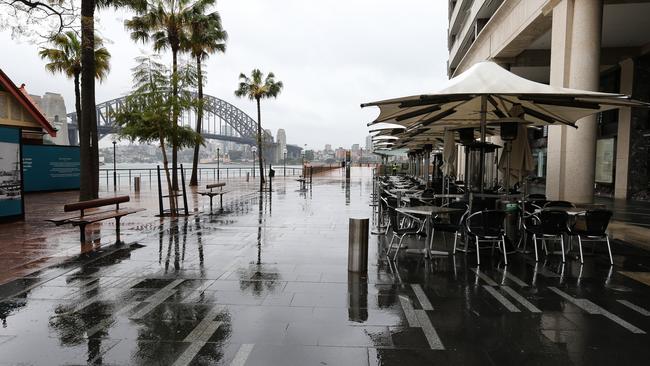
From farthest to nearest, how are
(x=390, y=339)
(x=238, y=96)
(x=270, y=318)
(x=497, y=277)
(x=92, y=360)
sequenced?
(x=238, y=96), (x=497, y=277), (x=270, y=318), (x=390, y=339), (x=92, y=360)

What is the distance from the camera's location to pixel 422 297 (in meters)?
5.68

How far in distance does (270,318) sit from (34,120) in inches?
880

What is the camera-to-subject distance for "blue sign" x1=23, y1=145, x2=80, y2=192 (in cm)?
2283

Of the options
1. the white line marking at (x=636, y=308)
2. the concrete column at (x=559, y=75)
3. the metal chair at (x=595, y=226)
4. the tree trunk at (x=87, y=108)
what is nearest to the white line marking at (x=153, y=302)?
the white line marking at (x=636, y=308)

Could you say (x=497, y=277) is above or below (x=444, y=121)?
below

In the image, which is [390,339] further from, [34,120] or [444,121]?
[34,120]

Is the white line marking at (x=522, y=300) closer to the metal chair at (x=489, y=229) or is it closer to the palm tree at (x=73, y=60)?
the metal chair at (x=489, y=229)

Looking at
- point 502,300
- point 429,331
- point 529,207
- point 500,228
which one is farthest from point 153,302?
point 529,207

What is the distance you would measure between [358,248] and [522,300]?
92.3 inches

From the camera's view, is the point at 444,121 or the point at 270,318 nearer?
the point at 270,318

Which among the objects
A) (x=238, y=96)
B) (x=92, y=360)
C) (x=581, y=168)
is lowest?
(x=92, y=360)

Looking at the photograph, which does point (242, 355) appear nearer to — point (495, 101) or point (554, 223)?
point (554, 223)

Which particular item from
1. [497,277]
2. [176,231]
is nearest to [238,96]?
[176,231]

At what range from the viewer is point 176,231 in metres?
10.7
